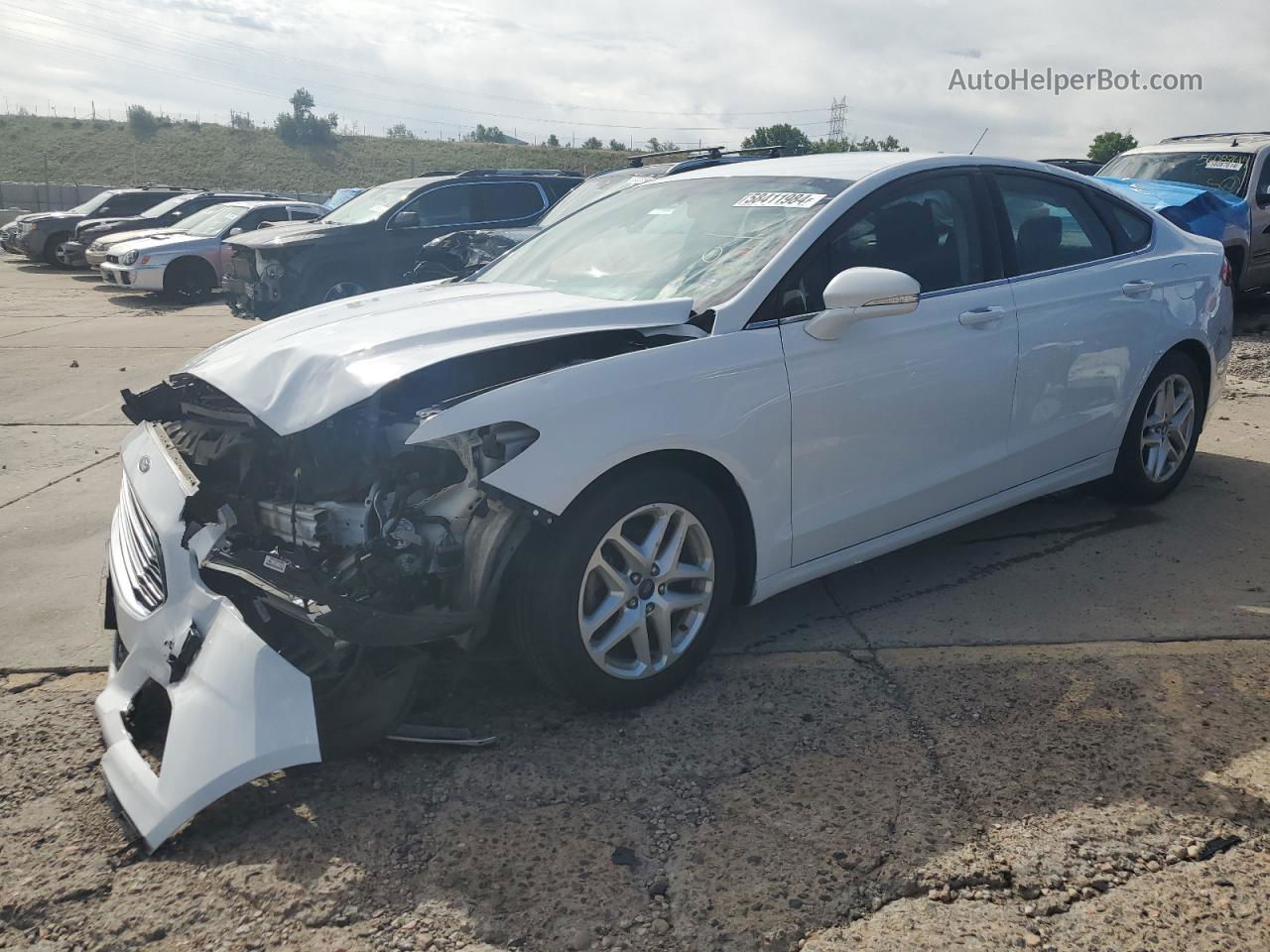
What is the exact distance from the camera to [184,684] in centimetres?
292

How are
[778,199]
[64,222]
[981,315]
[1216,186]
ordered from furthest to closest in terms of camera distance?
1. [64,222]
2. [1216,186]
3. [981,315]
4. [778,199]

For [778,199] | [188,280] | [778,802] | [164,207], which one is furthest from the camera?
[164,207]

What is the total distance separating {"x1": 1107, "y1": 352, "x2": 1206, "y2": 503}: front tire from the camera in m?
5.09

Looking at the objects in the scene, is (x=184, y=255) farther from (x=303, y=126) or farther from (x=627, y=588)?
(x=303, y=126)

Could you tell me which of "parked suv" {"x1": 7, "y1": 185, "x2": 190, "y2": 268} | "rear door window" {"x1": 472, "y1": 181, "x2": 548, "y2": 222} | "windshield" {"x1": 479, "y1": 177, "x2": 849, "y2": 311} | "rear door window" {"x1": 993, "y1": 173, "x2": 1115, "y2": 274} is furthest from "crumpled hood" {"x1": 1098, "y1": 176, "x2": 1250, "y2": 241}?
"parked suv" {"x1": 7, "y1": 185, "x2": 190, "y2": 268}

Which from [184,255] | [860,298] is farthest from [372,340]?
[184,255]

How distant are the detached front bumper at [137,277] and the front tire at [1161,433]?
1457 centimetres

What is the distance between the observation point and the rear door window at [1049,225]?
4.48 m

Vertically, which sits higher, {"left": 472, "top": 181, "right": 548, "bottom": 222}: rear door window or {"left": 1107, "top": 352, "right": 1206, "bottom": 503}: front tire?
{"left": 472, "top": 181, "right": 548, "bottom": 222}: rear door window

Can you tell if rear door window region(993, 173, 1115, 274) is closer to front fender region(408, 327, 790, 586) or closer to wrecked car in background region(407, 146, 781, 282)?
front fender region(408, 327, 790, 586)

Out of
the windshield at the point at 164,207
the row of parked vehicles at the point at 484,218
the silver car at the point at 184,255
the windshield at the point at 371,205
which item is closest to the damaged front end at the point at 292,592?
the row of parked vehicles at the point at 484,218

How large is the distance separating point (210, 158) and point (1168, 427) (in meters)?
68.6

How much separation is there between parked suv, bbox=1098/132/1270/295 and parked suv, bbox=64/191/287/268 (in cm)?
1518

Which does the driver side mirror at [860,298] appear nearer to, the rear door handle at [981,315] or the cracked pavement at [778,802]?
the rear door handle at [981,315]
